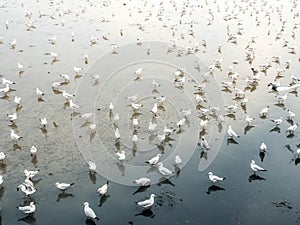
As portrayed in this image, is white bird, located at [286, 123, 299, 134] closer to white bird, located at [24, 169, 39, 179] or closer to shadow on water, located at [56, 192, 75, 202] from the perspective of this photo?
shadow on water, located at [56, 192, 75, 202]

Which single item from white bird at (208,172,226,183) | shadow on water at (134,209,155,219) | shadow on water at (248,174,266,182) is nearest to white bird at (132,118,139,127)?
white bird at (208,172,226,183)

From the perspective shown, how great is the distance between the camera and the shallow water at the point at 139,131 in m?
13.9

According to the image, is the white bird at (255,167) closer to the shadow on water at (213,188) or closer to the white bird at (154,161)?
the shadow on water at (213,188)

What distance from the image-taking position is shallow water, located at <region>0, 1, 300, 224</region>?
13914mm

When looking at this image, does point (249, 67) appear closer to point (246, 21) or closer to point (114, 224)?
point (246, 21)

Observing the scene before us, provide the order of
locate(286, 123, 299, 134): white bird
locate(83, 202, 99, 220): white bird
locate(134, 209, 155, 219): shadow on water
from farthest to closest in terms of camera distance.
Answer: locate(286, 123, 299, 134): white bird → locate(134, 209, 155, 219): shadow on water → locate(83, 202, 99, 220): white bird

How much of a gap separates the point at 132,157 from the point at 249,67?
1391 cm

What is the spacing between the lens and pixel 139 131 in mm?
18578

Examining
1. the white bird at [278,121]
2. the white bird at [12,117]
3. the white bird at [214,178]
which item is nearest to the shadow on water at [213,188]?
the white bird at [214,178]

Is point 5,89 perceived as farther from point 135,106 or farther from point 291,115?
point 291,115

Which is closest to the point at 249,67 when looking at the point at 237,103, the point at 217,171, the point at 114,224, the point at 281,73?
the point at 281,73

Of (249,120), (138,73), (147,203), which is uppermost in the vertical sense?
(138,73)

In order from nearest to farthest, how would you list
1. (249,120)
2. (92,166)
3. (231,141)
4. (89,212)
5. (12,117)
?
(89,212), (92,166), (231,141), (12,117), (249,120)

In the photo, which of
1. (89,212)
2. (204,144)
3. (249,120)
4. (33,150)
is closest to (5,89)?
(33,150)
